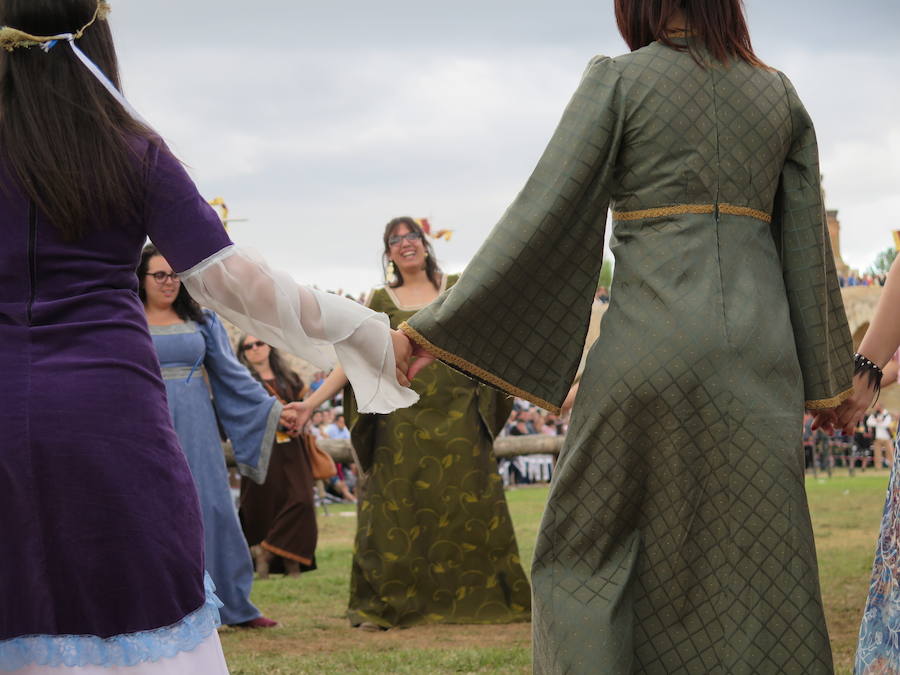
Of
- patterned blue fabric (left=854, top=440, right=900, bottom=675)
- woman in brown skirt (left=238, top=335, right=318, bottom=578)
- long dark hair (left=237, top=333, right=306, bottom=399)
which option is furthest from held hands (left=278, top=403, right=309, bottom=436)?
patterned blue fabric (left=854, top=440, right=900, bottom=675)

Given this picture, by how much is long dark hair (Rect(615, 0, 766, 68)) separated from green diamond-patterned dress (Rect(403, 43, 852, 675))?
0.18ft

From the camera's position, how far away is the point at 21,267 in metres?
2.62

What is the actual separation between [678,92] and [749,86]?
20 cm

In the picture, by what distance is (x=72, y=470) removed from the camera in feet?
8.58

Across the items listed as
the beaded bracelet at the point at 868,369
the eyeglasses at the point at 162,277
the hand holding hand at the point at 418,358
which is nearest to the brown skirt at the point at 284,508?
the eyeglasses at the point at 162,277

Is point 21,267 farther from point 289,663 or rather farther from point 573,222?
point 289,663

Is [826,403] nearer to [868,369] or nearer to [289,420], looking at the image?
[868,369]

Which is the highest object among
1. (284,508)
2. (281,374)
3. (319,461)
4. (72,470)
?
(72,470)

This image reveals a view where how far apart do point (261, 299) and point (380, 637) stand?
3961mm

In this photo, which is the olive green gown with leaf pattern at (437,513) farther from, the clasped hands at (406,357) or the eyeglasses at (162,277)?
the clasped hands at (406,357)

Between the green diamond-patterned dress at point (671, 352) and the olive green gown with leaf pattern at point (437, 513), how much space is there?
3.51 m

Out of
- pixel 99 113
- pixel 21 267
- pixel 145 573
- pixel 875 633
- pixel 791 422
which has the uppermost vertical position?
pixel 99 113

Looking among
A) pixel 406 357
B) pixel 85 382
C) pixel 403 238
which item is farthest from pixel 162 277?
pixel 85 382

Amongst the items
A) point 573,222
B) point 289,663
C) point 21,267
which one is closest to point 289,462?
point 289,663
